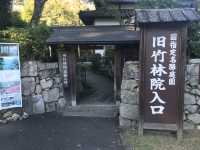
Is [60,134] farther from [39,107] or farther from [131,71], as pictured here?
[39,107]

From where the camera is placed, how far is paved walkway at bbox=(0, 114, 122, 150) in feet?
23.1

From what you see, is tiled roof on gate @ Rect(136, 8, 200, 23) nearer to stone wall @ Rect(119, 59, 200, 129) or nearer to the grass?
stone wall @ Rect(119, 59, 200, 129)

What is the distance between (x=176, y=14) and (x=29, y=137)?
4624 mm

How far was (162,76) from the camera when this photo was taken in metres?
7.66

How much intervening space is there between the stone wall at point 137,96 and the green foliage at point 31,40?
148 inches

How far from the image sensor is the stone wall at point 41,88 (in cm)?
1046

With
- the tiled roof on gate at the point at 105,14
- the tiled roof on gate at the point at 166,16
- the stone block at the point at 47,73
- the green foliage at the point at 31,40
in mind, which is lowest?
the stone block at the point at 47,73

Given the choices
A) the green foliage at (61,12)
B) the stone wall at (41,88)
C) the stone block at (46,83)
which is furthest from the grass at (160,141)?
the green foliage at (61,12)

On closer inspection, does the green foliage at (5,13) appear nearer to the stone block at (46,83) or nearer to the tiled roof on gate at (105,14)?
the stone block at (46,83)

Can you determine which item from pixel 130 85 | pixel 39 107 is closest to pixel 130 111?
pixel 130 85

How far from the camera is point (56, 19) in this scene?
30.2m

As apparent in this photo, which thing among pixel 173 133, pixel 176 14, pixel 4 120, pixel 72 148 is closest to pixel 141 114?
pixel 173 133

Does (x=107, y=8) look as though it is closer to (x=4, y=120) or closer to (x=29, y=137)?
(x=4, y=120)

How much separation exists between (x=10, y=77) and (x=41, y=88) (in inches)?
68.1
